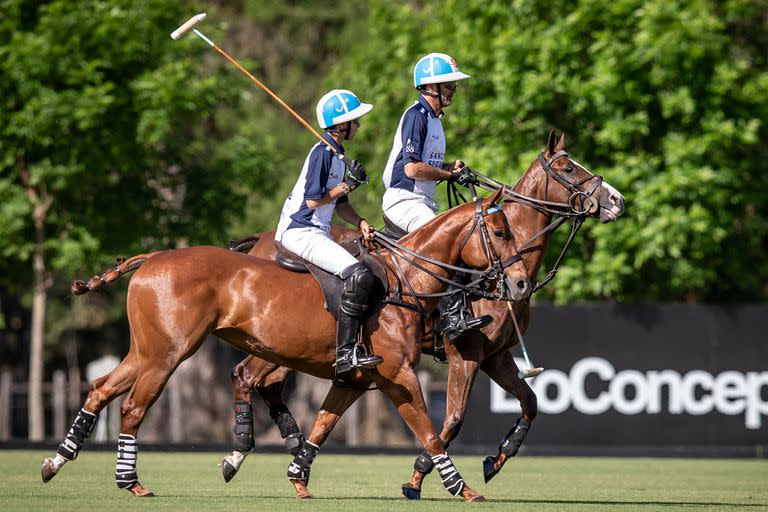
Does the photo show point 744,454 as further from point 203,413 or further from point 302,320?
point 203,413

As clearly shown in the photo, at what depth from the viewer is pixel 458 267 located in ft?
32.6

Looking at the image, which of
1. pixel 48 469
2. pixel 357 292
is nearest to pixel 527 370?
pixel 357 292

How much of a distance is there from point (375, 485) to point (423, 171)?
2958mm

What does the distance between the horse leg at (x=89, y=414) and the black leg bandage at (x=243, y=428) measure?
3.88ft

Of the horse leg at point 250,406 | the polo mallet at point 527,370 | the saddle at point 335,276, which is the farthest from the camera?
the horse leg at point 250,406

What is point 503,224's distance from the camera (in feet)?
32.6

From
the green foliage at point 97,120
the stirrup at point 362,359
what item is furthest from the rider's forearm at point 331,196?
the green foliage at point 97,120

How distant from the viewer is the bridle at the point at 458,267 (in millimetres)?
9758

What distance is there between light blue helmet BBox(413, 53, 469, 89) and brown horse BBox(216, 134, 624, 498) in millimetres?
989

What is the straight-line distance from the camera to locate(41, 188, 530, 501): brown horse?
372 inches

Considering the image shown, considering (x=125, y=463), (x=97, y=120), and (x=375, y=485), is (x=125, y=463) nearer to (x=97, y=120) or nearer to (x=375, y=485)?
(x=375, y=485)

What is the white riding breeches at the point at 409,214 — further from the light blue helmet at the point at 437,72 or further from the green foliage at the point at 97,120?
the green foliage at the point at 97,120

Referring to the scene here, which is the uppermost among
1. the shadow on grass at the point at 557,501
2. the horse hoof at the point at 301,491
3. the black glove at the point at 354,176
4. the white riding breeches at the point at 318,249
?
the black glove at the point at 354,176

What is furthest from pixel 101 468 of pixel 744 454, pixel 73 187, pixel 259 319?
pixel 744 454
